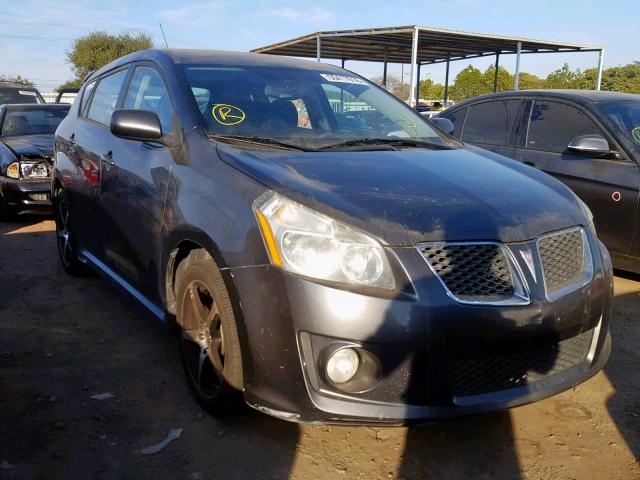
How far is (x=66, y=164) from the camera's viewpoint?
14.5 ft

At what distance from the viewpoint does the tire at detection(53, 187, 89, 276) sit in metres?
4.63

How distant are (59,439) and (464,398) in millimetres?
1726

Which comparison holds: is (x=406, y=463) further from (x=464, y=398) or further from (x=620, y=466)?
(x=620, y=466)

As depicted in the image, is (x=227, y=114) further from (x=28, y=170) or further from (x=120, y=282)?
(x=28, y=170)

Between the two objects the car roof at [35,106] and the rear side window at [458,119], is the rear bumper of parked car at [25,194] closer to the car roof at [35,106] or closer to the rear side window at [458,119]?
the car roof at [35,106]

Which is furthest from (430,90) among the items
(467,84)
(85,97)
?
(85,97)

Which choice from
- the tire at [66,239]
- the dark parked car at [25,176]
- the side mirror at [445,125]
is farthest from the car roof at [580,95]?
the dark parked car at [25,176]

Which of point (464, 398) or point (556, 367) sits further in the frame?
point (556, 367)

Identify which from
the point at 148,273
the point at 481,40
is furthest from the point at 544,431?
the point at 481,40

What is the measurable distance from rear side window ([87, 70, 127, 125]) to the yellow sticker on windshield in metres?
1.13

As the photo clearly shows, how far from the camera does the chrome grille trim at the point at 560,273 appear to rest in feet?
7.57

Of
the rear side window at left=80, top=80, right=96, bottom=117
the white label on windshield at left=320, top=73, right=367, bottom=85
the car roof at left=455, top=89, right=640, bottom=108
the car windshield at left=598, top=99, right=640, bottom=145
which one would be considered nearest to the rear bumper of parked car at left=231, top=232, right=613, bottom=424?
the white label on windshield at left=320, top=73, right=367, bottom=85

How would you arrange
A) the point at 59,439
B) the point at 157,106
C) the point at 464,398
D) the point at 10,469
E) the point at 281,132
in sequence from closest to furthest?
the point at 464,398, the point at 10,469, the point at 59,439, the point at 281,132, the point at 157,106

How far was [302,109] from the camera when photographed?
338 centimetres
